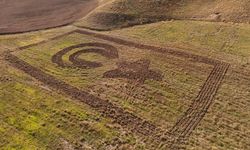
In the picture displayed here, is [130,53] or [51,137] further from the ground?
[130,53]

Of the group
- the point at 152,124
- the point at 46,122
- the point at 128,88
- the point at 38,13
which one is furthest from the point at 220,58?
the point at 38,13

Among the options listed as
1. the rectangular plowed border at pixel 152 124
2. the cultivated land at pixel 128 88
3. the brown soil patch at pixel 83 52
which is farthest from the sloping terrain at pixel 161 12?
the rectangular plowed border at pixel 152 124

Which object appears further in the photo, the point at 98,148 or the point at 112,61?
the point at 112,61

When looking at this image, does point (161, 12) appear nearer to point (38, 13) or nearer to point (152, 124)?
point (38, 13)

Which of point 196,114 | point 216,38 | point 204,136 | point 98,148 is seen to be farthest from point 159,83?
point 216,38

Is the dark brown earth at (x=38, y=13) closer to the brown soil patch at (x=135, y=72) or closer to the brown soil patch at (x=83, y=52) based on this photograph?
the brown soil patch at (x=83, y=52)

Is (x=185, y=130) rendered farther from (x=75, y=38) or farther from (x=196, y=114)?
(x=75, y=38)
